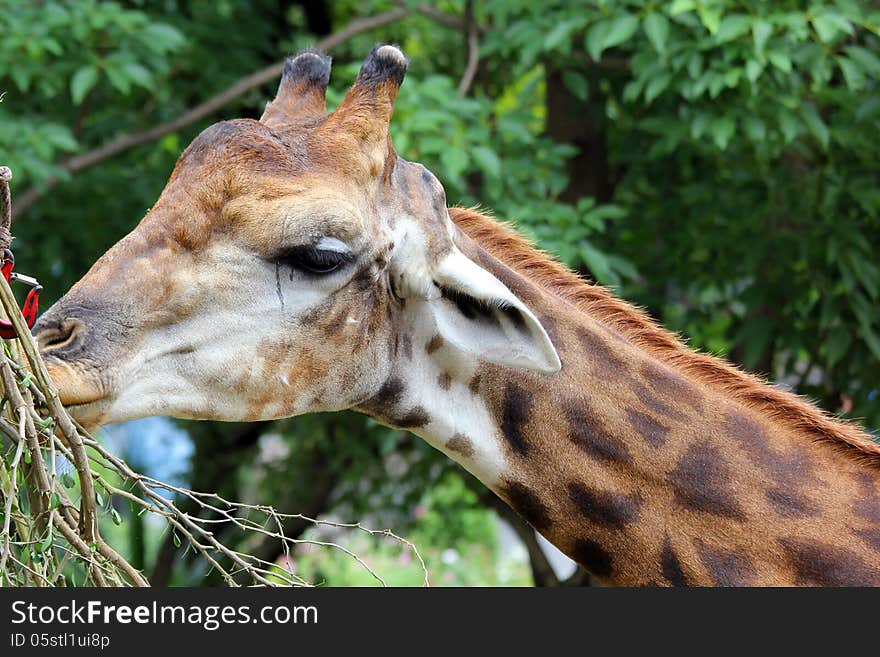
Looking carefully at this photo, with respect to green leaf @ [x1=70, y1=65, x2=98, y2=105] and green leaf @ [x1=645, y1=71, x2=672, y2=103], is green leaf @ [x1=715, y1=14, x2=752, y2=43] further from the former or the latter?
green leaf @ [x1=70, y1=65, x2=98, y2=105]

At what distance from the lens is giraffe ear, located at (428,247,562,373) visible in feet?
10.5

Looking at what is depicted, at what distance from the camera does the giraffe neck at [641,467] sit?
10.7ft

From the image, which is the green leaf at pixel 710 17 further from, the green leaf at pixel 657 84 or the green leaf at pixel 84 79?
the green leaf at pixel 84 79

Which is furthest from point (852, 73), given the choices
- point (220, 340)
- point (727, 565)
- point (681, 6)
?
point (220, 340)

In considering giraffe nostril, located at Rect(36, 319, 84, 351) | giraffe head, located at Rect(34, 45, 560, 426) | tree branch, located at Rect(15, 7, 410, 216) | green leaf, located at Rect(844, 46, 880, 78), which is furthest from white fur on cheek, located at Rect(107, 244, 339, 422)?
tree branch, located at Rect(15, 7, 410, 216)

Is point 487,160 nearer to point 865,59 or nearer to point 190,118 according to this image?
point 865,59

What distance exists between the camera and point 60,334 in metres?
2.84

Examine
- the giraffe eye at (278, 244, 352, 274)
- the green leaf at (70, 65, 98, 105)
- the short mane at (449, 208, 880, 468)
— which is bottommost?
the short mane at (449, 208, 880, 468)

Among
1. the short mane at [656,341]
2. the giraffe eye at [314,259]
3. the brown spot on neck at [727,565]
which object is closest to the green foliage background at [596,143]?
the short mane at [656,341]

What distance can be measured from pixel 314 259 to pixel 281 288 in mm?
112

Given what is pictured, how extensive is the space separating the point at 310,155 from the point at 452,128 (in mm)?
2196

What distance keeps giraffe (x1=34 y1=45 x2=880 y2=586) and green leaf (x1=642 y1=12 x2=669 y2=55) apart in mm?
1715

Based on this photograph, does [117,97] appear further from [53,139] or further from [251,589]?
[251,589]

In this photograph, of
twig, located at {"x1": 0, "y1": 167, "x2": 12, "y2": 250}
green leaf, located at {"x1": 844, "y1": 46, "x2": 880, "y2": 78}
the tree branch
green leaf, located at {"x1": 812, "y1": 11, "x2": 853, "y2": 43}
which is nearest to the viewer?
twig, located at {"x1": 0, "y1": 167, "x2": 12, "y2": 250}
